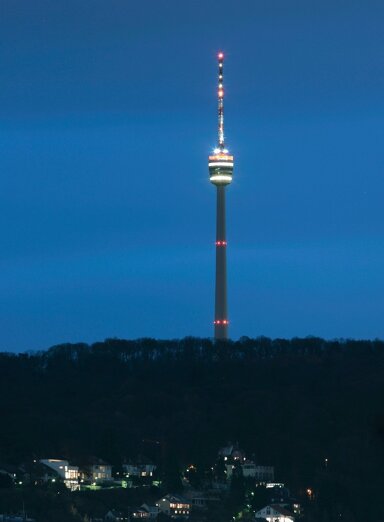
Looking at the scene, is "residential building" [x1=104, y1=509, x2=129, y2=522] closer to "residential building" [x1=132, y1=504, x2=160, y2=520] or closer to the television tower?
"residential building" [x1=132, y1=504, x2=160, y2=520]

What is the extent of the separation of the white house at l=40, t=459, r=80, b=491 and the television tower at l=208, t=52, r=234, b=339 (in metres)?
37.6

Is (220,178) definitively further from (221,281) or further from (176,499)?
(176,499)

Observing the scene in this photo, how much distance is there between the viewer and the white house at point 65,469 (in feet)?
227

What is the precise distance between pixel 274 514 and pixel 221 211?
48.7m

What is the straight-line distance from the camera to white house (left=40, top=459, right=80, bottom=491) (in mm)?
69125

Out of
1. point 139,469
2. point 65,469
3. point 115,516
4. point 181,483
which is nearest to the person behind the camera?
point 115,516

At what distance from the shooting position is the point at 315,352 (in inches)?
4023

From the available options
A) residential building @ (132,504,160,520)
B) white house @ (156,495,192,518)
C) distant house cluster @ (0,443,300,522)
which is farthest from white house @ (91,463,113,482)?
residential building @ (132,504,160,520)

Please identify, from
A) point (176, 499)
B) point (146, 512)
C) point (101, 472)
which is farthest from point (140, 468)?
point (146, 512)

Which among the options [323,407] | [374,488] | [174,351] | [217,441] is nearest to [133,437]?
[217,441]

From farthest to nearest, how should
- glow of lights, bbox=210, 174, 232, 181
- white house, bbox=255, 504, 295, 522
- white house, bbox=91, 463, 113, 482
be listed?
glow of lights, bbox=210, 174, 232, 181 → white house, bbox=91, 463, 113, 482 → white house, bbox=255, 504, 295, 522

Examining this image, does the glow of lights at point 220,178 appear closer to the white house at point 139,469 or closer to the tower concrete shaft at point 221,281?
the tower concrete shaft at point 221,281

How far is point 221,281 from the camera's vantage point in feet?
362

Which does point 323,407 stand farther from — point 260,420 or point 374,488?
point 374,488
